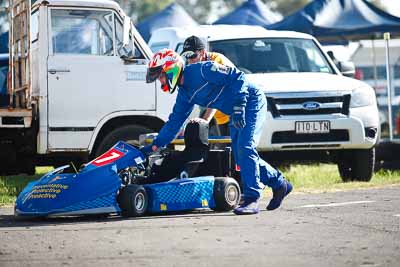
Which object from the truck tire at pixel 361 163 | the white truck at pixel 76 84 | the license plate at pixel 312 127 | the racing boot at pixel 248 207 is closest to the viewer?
the racing boot at pixel 248 207

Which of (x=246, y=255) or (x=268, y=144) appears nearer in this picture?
(x=246, y=255)

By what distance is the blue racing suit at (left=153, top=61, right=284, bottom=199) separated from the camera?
9801mm

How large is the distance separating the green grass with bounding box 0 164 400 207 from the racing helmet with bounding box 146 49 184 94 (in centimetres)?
294

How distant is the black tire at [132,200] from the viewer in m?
9.54

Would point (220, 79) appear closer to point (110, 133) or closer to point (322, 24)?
point (110, 133)

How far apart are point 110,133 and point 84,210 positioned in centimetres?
372

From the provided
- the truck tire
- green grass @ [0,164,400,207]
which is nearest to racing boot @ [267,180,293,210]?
green grass @ [0,164,400,207]

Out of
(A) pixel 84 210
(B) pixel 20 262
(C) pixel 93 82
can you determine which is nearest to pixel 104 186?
(A) pixel 84 210

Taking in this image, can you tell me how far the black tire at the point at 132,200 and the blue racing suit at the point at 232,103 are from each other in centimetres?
63

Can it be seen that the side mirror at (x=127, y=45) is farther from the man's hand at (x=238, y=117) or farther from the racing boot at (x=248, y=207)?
the racing boot at (x=248, y=207)

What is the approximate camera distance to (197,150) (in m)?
10.2

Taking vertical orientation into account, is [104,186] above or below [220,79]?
below

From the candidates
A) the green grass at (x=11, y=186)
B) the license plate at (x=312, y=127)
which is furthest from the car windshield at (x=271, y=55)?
the green grass at (x=11, y=186)

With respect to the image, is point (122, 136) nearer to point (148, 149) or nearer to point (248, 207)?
point (148, 149)
